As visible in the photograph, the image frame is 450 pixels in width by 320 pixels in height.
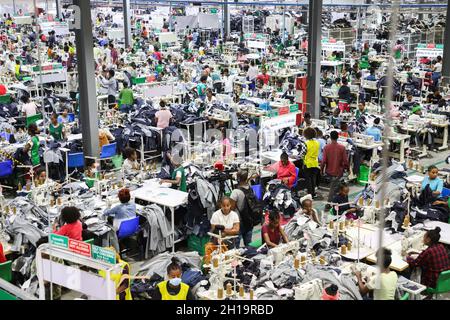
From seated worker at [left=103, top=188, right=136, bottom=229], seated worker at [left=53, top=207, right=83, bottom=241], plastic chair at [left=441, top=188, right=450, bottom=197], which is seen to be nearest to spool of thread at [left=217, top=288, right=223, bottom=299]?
seated worker at [left=53, top=207, right=83, bottom=241]

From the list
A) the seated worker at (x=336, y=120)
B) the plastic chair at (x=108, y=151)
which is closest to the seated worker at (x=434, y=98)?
the seated worker at (x=336, y=120)

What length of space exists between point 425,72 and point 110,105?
1005 centimetres

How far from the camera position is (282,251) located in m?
7.03

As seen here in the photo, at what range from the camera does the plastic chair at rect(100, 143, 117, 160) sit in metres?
12.3

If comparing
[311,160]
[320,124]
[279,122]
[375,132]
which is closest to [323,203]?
[311,160]

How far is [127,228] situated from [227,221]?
1.46m

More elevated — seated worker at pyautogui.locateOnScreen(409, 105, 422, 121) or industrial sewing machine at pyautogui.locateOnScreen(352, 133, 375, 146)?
seated worker at pyautogui.locateOnScreen(409, 105, 422, 121)

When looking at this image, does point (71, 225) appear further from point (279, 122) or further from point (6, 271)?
point (279, 122)

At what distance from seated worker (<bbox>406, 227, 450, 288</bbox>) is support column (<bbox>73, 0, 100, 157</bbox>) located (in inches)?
291

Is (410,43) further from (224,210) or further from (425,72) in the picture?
(224,210)

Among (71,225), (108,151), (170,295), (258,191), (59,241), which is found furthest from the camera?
(108,151)

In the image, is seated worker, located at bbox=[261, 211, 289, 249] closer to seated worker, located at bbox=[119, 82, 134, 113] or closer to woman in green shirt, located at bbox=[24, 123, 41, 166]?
woman in green shirt, located at bbox=[24, 123, 41, 166]

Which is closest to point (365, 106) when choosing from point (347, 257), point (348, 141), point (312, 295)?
point (348, 141)

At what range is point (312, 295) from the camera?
6.22 meters
